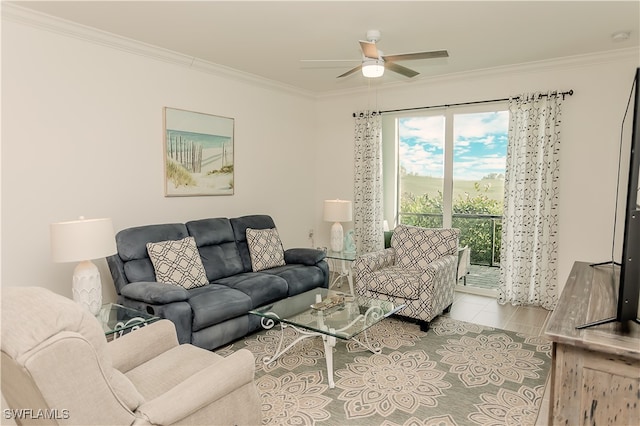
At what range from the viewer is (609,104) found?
4.09 metres

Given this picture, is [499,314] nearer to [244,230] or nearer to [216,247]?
[244,230]

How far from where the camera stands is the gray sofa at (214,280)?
3092 millimetres

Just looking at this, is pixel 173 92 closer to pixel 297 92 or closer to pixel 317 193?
pixel 297 92

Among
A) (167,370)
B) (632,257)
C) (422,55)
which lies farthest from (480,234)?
(167,370)

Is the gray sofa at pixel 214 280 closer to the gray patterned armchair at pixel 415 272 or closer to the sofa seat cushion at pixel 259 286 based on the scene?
the sofa seat cushion at pixel 259 286

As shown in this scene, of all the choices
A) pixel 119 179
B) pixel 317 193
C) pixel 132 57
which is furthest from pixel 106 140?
pixel 317 193

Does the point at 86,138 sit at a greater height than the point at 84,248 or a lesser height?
greater

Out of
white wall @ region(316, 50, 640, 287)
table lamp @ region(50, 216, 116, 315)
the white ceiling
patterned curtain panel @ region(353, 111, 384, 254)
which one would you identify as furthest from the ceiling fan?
table lamp @ region(50, 216, 116, 315)

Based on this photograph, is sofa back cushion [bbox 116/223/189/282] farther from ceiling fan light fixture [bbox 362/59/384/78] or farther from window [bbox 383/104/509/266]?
window [bbox 383/104/509/266]

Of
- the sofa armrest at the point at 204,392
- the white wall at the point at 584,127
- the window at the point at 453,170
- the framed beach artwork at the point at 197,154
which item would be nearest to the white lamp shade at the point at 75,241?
the sofa armrest at the point at 204,392

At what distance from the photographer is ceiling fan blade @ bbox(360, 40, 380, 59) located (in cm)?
→ 286

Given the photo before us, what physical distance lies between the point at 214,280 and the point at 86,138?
69.3 inches

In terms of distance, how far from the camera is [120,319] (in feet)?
9.18

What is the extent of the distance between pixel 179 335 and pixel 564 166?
14.2ft
